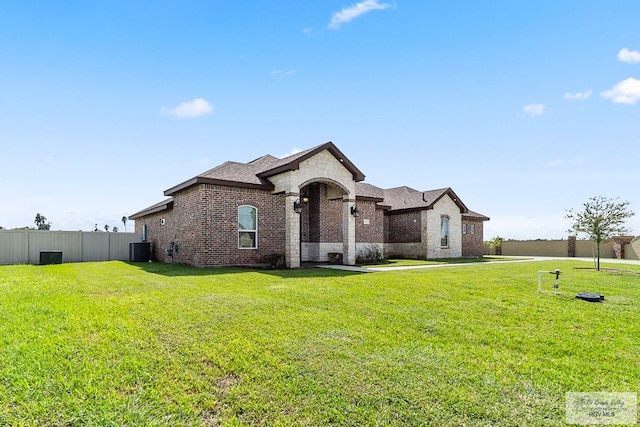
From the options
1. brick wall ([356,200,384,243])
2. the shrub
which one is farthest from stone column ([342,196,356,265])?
brick wall ([356,200,384,243])

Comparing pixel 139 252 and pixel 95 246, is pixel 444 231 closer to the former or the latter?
pixel 139 252

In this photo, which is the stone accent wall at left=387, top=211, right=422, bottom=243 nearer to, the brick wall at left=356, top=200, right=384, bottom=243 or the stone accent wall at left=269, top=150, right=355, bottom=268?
the brick wall at left=356, top=200, right=384, bottom=243

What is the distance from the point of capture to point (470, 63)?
40.2ft

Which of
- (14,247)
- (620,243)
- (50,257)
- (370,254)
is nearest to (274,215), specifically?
(370,254)

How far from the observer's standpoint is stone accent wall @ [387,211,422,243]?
2271 cm

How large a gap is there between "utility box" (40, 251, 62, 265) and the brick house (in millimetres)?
4391

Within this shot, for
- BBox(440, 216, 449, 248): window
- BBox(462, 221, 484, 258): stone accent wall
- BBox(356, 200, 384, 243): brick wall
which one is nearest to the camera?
BBox(356, 200, 384, 243): brick wall

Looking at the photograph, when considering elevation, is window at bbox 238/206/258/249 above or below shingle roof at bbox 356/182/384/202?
below

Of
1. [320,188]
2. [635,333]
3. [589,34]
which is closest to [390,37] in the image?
[589,34]

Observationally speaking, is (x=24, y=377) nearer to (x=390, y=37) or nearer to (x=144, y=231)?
(x=390, y=37)

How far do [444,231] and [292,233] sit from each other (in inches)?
→ 502

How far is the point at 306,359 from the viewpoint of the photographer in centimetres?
382

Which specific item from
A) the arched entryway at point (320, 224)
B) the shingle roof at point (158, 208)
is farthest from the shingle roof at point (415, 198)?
the shingle roof at point (158, 208)

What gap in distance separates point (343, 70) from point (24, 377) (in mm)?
12809
